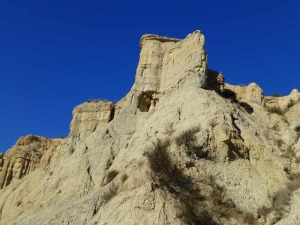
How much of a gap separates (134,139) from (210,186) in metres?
7.45

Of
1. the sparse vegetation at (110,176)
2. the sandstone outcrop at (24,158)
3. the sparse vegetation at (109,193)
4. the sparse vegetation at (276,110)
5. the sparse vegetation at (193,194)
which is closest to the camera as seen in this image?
the sparse vegetation at (193,194)

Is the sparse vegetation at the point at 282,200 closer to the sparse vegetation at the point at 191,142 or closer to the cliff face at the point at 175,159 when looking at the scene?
the cliff face at the point at 175,159

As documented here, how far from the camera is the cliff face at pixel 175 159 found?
17.8 metres

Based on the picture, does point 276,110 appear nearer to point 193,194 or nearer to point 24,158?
point 193,194

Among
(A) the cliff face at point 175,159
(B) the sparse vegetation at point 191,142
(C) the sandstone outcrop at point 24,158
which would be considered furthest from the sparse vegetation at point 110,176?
(C) the sandstone outcrop at point 24,158

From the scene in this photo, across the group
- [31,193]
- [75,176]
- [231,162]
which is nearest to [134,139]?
[75,176]

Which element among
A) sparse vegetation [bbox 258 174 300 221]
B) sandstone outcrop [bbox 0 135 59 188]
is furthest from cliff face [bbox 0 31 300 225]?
sandstone outcrop [bbox 0 135 59 188]

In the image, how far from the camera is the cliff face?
703 inches

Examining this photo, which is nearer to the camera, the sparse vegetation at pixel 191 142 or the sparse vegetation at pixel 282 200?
the sparse vegetation at pixel 282 200

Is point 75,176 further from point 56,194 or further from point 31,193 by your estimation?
point 31,193

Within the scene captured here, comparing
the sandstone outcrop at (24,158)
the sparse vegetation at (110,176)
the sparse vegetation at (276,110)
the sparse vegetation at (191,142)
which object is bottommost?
the sparse vegetation at (110,176)

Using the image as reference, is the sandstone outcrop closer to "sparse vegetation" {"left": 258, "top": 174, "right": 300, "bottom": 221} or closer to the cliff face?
the cliff face

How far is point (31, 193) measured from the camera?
94.9ft

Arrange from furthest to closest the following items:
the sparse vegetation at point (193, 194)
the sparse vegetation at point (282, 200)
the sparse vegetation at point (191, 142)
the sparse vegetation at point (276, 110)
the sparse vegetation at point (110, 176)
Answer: the sparse vegetation at point (276, 110) < the sparse vegetation at point (110, 176) < the sparse vegetation at point (191, 142) < the sparse vegetation at point (282, 200) < the sparse vegetation at point (193, 194)
